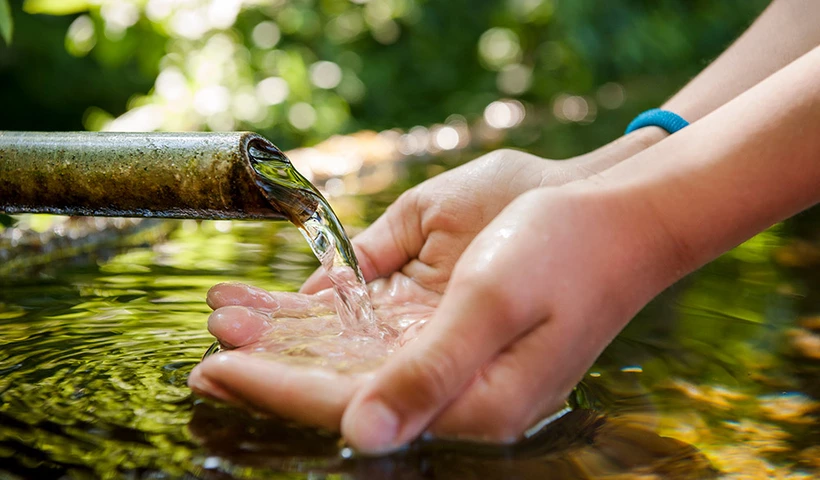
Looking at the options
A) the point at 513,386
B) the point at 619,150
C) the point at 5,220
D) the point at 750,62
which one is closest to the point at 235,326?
the point at 513,386

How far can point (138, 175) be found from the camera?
1.68 meters

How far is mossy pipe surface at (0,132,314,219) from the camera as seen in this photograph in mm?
1629

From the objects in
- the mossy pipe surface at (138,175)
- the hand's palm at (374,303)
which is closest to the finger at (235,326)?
the hand's palm at (374,303)

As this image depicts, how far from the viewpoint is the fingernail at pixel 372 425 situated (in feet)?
3.99

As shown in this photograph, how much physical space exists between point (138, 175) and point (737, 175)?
3.82 ft

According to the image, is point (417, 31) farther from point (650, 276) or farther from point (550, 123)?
point (650, 276)

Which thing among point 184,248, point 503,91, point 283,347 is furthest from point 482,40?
point 283,347

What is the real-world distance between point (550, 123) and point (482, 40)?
1.93 m

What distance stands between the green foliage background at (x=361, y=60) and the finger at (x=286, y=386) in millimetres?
3557

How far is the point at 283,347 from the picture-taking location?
1.55 meters

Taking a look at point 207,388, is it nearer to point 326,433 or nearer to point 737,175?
point 326,433

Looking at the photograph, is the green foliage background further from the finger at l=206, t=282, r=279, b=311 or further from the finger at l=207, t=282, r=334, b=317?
the finger at l=206, t=282, r=279, b=311

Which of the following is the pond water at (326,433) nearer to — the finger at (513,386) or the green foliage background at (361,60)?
the finger at (513,386)

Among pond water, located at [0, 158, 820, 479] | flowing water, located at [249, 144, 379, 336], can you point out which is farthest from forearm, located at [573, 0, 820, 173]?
flowing water, located at [249, 144, 379, 336]
